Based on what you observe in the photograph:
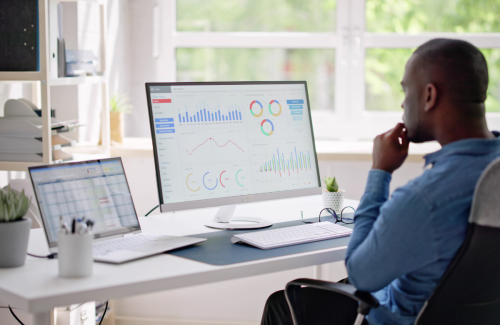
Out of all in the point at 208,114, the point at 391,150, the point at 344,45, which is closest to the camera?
the point at 391,150

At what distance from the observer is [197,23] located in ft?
10.2

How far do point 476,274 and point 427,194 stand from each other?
0.19 metres

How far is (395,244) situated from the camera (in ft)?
3.62

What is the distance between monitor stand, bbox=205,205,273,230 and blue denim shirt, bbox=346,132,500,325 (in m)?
0.51

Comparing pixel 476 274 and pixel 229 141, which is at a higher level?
pixel 229 141

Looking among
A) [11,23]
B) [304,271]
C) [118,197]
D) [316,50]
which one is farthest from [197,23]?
[118,197]

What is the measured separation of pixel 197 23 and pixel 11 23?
1367 mm

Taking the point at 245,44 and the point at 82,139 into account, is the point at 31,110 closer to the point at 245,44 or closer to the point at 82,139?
the point at 82,139

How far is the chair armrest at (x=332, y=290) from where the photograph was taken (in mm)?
1207

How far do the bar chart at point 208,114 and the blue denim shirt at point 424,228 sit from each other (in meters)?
0.66

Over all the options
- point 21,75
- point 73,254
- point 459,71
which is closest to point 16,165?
point 21,75

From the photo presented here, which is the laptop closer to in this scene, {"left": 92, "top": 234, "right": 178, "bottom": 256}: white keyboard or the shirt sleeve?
{"left": 92, "top": 234, "right": 178, "bottom": 256}: white keyboard

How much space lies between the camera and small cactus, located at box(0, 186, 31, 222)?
3.96ft

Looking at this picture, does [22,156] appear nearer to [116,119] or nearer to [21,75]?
[21,75]
